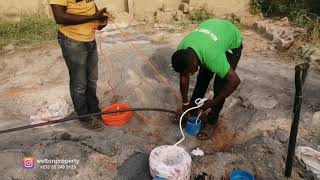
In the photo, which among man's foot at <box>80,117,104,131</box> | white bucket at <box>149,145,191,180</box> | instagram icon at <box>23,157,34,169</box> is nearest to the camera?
white bucket at <box>149,145,191,180</box>

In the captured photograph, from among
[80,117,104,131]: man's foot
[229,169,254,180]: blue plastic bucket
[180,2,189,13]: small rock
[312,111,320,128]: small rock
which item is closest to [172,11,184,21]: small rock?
[180,2,189,13]: small rock

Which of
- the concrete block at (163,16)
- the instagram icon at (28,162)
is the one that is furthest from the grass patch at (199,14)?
the instagram icon at (28,162)

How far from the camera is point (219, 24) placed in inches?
144

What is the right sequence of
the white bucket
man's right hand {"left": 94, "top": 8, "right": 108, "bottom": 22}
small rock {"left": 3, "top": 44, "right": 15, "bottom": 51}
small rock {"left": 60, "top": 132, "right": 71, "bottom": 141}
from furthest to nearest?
small rock {"left": 3, "top": 44, "right": 15, "bottom": 51} < small rock {"left": 60, "top": 132, "right": 71, "bottom": 141} < man's right hand {"left": 94, "top": 8, "right": 108, "bottom": 22} < the white bucket

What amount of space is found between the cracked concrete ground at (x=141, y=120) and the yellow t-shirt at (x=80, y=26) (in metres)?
Answer: 1.07

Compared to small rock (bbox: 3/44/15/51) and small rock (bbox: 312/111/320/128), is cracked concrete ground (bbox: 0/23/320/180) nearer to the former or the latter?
small rock (bbox: 312/111/320/128)

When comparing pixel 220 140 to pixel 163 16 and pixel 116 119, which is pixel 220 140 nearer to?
pixel 116 119

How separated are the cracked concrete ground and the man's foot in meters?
0.08

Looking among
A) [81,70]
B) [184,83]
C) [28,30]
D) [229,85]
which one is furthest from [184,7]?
[229,85]

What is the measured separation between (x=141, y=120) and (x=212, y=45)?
1.72 meters

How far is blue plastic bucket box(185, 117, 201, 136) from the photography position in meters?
4.16

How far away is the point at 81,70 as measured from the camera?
4020 mm

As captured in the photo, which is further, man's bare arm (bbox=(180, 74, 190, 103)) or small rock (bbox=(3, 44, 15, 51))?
small rock (bbox=(3, 44, 15, 51))

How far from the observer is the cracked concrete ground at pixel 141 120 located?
3711 millimetres
